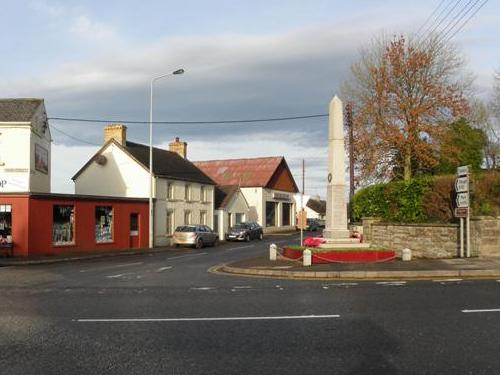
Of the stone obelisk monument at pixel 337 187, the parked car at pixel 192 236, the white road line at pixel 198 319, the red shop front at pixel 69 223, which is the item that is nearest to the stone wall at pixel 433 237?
the stone obelisk monument at pixel 337 187

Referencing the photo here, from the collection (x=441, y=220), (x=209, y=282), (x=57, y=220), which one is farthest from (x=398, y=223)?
(x=57, y=220)

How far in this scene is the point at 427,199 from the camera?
24.2 metres

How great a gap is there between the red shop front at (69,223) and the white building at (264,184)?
975 inches

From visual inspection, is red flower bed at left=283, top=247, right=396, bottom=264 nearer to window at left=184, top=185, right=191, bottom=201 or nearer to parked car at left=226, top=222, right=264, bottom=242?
window at left=184, top=185, right=191, bottom=201

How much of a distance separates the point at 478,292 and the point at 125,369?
827cm

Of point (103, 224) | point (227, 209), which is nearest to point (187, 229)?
point (103, 224)

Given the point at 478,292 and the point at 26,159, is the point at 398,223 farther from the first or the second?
the point at 26,159

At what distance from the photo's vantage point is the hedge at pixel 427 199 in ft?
71.9

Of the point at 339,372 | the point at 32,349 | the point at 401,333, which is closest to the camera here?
the point at 339,372

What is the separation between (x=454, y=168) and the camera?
38.2 metres

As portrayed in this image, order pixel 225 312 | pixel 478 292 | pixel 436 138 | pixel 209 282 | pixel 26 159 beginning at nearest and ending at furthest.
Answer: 1. pixel 225 312
2. pixel 478 292
3. pixel 209 282
4. pixel 26 159
5. pixel 436 138

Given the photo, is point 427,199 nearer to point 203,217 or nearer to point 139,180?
point 139,180

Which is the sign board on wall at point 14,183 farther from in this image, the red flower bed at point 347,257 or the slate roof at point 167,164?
the red flower bed at point 347,257

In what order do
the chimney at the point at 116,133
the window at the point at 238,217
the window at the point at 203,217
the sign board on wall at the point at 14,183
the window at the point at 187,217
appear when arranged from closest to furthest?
the sign board on wall at the point at 14,183 → the chimney at the point at 116,133 → the window at the point at 187,217 → the window at the point at 203,217 → the window at the point at 238,217
